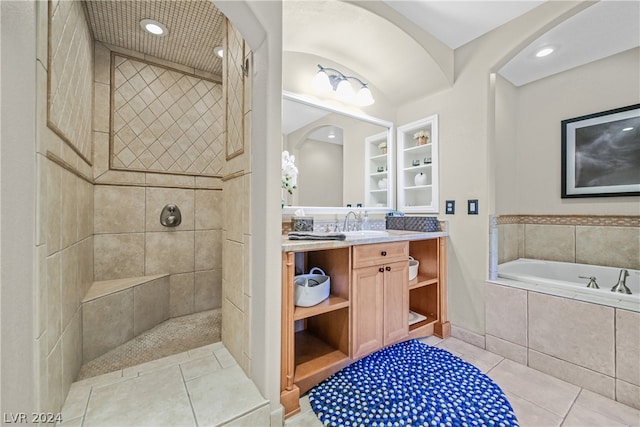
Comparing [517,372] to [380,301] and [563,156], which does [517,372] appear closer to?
[380,301]

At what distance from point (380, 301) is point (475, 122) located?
5.33ft

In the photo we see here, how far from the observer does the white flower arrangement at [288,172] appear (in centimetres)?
195

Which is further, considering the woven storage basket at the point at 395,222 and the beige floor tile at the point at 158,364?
the woven storage basket at the point at 395,222

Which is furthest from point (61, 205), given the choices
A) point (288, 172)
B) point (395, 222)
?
point (395, 222)

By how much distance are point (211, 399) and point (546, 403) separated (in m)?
1.83

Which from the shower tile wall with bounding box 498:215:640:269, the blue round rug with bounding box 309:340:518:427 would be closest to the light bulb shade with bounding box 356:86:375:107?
the shower tile wall with bounding box 498:215:640:269

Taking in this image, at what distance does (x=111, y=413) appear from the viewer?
1168mm

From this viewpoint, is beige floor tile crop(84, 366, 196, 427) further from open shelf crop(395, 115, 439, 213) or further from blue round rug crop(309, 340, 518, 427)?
open shelf crop(395, 115, 439, 213)

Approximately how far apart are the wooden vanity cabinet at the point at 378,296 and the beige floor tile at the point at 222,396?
2.19 feet

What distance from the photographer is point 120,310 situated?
1889 mm

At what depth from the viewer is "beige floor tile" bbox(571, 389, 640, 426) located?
4.34ft

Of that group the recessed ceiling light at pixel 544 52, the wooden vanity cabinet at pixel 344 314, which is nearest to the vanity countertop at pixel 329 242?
the wooden vanity cabinet at pixel 344 314

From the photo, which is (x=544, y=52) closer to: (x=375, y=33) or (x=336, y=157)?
(x=375, y=33)

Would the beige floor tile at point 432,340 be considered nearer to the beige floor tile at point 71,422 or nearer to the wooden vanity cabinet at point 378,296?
the wooden vanity cabinet at point 378,296
